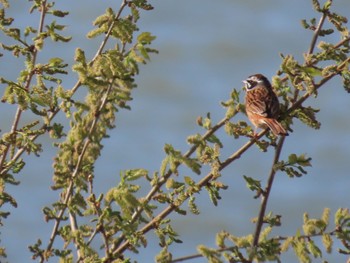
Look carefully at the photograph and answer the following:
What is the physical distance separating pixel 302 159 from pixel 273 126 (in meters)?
1.00

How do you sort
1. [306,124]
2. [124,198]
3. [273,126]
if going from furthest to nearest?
[273,126] < [306,124] < [124,198]

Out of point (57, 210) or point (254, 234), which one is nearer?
point (254, 234)

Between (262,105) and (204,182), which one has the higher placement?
(262,105)

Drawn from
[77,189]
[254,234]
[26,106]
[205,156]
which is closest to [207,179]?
[205,156]

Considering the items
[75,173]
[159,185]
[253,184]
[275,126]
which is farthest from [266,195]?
[75,173]

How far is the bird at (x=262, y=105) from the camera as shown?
7125mm

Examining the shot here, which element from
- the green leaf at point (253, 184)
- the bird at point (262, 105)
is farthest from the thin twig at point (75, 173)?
the bird at point (262, 105)

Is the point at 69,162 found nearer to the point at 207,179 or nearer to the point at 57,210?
the point at 57,210

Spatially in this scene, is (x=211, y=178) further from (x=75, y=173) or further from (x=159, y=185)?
(x=75, y=173)

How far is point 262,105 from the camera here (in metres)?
9.21

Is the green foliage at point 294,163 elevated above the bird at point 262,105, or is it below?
below

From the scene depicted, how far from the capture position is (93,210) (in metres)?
5.85

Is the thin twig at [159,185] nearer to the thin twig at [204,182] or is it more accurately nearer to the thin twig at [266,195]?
the thin twig at [204,182]

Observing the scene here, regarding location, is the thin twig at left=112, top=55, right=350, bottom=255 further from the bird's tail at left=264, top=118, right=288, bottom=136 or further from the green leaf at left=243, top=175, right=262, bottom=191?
the bird's tail at left=264, top=118, right=288, bottom=136
